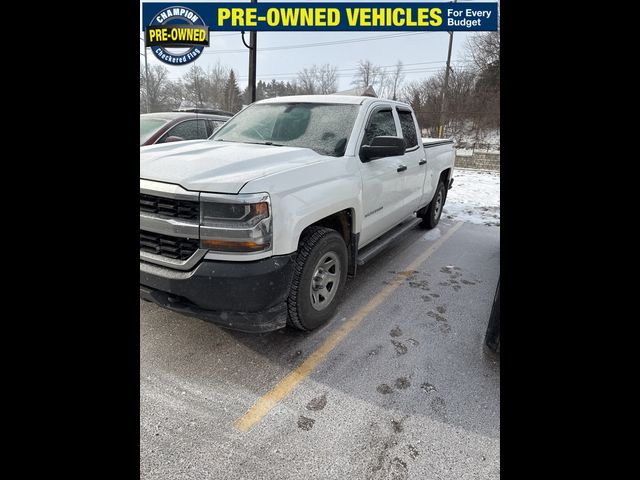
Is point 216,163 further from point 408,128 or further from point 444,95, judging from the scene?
point 444,95

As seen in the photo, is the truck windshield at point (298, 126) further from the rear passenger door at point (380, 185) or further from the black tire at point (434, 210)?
the black tire at point (434, 210)

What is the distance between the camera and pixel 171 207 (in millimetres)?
2580

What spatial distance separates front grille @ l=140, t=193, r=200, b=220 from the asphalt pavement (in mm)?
1077

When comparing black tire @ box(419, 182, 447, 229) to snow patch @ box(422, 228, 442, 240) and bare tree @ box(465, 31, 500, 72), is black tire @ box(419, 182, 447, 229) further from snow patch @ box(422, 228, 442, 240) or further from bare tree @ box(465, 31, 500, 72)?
bare tree @ box(465, 31, 500, 72)

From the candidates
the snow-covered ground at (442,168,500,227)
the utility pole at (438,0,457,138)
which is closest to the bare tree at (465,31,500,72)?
the utility pole at (438,0,457,138)

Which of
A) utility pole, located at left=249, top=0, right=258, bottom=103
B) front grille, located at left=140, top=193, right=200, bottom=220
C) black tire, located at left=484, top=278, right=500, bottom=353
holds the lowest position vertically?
black tire, located at left=484, top=278, right=500, bottom=353

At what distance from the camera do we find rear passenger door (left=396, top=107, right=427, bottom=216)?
4.72 metres

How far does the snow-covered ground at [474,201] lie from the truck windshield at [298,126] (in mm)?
4561

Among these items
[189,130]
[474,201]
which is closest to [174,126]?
[189,130]

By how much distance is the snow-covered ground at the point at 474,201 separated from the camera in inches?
314

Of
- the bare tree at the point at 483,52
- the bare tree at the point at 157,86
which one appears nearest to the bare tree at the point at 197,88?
the bare tree at the point at 157,86

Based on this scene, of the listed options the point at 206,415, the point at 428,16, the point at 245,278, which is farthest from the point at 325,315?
the point at 428,16
